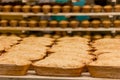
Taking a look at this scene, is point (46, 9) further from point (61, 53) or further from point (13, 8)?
point (61, 53)

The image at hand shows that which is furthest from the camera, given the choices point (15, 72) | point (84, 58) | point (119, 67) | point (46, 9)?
point (46, 9)

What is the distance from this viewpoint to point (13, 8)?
18.8ft

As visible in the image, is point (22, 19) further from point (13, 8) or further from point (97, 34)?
point (97, 34)

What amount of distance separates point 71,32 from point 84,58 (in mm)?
2886

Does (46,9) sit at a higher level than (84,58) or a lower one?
higher

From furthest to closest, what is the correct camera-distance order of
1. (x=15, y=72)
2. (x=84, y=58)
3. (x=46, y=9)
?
(x=46, y=9) → (x=84, y=58) → (x=15, y=72)

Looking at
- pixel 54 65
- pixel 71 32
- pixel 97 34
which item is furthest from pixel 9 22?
pixel 54 65

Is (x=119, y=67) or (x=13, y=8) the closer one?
(x=119, y=67)

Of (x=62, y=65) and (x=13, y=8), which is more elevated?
(x=13, y=8)

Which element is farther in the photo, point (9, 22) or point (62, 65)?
point (9, 22)

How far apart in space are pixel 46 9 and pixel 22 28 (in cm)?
62

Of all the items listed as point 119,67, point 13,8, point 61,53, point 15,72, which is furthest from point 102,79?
point 13,8

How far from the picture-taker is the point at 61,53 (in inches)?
120

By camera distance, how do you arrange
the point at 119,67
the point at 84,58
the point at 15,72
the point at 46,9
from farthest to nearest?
Answer: the point at 46,9
the point at 84,58
the point at 15,72
the point at 119,67
